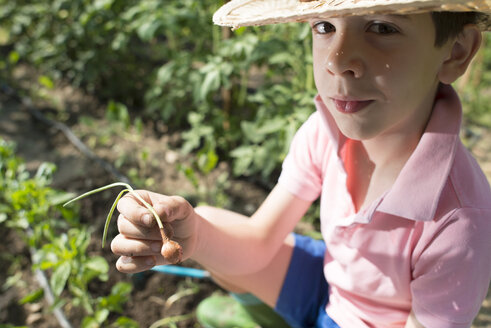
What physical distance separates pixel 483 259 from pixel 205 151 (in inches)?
57.2

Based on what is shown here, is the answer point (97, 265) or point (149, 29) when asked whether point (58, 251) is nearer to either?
point (97, 265)

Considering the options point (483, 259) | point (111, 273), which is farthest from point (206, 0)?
point (483, 259)

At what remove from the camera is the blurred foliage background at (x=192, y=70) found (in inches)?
71.2

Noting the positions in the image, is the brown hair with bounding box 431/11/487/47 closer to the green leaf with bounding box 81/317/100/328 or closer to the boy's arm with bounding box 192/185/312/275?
the boy's arm with bounding box 192/185/312/275

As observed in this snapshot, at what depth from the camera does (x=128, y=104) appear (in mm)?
2887

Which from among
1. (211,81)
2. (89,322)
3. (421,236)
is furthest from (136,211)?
(211,81)

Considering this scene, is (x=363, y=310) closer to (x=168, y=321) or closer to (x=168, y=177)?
(x=168, y=321)

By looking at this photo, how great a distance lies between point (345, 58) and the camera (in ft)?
2.31

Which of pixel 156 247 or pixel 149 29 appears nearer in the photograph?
pixel 156 247

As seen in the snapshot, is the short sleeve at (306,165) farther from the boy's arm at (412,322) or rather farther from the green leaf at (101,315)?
the green leaf at (101,315)

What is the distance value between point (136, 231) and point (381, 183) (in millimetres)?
525

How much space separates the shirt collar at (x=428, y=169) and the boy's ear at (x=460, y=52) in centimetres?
8

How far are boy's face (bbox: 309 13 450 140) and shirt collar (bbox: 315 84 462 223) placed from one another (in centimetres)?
8

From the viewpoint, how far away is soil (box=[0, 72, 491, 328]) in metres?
1.59
